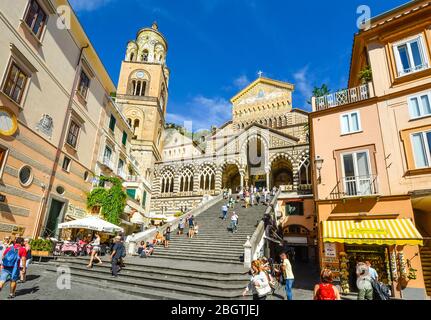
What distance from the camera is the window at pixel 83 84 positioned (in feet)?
53.4

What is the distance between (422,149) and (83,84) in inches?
762

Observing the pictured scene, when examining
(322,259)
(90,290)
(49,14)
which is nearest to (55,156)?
(49,14)

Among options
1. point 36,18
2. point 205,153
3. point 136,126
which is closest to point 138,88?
point 136,126

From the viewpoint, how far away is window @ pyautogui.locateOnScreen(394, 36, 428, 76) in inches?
439

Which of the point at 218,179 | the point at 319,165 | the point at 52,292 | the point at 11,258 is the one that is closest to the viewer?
the point at 11,258

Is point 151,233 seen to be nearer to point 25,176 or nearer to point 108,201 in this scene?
point 108,201

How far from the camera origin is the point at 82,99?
647 inches

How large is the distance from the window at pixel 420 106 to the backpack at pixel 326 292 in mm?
10214

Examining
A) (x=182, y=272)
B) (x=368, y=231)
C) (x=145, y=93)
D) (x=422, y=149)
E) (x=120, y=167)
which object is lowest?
(x=182, y=272)

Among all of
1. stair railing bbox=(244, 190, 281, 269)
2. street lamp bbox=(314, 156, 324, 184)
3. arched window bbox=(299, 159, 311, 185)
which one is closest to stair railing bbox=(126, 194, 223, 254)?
stair railing bbox=(244, 190, 281, 269)

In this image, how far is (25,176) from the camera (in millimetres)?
11672

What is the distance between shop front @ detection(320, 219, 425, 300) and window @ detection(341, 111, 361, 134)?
4468 millimetres

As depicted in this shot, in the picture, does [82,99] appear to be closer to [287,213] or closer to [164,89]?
[287,213]

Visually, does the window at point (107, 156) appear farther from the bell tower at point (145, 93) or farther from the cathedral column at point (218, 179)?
the cathedral column at point (218, 179)
